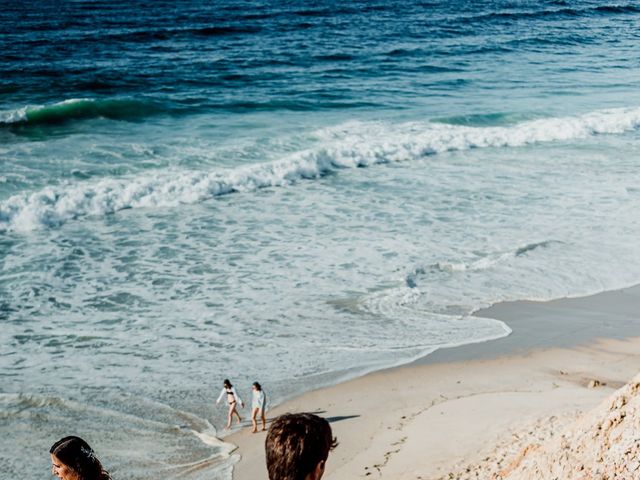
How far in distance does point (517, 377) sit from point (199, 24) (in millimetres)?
36045

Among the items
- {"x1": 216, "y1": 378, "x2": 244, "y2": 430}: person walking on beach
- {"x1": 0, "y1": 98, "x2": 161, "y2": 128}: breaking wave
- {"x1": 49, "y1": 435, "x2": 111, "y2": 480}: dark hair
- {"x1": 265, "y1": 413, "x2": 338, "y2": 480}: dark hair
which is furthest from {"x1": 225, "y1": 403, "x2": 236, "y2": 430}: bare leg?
{"x1": 0, "y1": 98, "x2": 161, "y2": 128}: breaking wave

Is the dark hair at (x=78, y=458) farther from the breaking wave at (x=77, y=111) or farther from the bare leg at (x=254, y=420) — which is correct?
the breaking wave at (x=77, y=111)

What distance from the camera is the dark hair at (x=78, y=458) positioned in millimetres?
3178

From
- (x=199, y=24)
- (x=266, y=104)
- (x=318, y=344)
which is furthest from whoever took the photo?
(x=199, y=24)

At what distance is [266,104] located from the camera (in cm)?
2733

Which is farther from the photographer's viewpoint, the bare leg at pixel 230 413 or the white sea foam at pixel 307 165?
the white sea foam at pixel 307 165

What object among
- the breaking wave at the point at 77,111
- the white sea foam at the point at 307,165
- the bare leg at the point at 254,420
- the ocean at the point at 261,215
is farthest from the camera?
the breaking wave at the point at 77,111

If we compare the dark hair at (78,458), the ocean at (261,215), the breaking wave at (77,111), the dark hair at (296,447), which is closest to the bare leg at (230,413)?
the ocean at (261,215)

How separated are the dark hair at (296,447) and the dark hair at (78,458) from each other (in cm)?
92

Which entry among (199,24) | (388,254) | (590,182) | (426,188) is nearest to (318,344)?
(388,254)

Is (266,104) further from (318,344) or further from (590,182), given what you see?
(318,344)

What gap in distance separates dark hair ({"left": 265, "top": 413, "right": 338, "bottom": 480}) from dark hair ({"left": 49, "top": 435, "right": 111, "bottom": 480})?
3.03 ft

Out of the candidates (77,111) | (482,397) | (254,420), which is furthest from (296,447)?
(77,111)

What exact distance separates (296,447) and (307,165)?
18.4m
